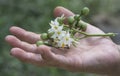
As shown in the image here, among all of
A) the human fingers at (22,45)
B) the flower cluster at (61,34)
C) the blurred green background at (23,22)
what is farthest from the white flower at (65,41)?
the blurred green background at (23,22)

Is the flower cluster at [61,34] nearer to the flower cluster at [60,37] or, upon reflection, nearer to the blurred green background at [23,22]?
the flower cluster at [60,37]

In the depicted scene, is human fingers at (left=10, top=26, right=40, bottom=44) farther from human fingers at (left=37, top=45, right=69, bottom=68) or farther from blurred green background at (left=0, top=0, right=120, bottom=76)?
blurred green background at (left=0, top=0, right=120, bottom=76)

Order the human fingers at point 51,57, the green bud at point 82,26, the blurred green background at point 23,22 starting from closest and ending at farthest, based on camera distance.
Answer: the human fingers at point 51,57
the green bud at point 82,26
the blurred green background at point 23,22

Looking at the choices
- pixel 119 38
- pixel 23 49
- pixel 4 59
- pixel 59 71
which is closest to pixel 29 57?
pixel 23 49

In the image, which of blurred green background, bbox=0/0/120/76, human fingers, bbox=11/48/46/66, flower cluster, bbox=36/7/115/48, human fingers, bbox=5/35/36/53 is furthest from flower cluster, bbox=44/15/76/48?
blurred green background, bbox=0/0/120/76

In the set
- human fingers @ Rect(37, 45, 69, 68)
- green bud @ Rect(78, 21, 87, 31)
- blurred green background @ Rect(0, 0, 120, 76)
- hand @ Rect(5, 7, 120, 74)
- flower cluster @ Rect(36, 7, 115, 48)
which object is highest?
blurred green background @ Rect(0, 0, 120, 76)

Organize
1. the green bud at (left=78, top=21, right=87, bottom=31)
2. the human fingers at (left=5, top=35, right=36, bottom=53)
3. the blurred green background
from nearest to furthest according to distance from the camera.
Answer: the human fingers at (left=5, top=35, right=36, bottom=53) → the green bud at (left=78, top=21, right=87, bottom=31) → the blurred green background

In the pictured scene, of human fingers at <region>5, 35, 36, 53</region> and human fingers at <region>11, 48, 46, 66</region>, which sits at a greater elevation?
human fingers at <region>5, 35, 36, 53</region>

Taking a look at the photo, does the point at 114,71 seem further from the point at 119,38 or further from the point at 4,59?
the point at 4,59
